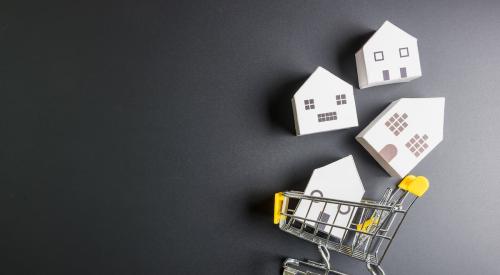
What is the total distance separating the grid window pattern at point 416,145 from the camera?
1.78 metres

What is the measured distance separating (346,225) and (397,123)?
1.68 ft

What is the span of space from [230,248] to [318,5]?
1.23m

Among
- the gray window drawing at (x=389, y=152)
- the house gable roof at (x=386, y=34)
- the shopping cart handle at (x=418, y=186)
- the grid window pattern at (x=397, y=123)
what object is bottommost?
the shopping cart handle at (x=418, y=186)

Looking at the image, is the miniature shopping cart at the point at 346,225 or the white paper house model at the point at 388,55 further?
the white paper house model at the point at 388,55

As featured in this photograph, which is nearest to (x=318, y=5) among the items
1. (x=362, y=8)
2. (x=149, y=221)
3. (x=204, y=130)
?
(x=362, y=8)

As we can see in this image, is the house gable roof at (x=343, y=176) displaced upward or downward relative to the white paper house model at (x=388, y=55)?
downward

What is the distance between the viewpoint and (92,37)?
1.76 metres

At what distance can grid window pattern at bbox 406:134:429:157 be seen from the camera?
1776 mm

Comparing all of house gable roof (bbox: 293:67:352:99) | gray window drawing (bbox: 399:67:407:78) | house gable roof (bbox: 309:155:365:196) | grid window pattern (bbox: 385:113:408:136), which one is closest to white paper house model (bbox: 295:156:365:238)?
house gable roof (bbox: 309:155:365:196)

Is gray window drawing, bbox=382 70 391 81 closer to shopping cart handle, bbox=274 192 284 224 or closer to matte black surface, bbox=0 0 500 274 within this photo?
matte black surface, bbox=0 0 500 274

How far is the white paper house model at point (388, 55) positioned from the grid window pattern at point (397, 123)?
0.17 m

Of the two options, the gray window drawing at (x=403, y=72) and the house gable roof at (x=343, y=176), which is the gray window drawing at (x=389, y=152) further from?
the gray window drawing at (x=403, y=72)

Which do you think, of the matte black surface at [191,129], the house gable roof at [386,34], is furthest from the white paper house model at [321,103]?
the house gable roof at [386,34]

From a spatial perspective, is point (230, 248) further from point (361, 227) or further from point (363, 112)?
point (363, 112)
